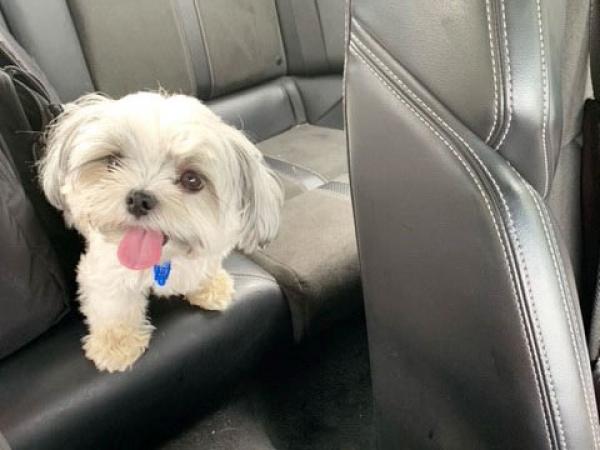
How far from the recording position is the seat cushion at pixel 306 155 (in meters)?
1.96

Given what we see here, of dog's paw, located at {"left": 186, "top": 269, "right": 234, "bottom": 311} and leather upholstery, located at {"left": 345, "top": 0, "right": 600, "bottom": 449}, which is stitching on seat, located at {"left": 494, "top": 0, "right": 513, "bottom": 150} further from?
dog's paw, located at {"left": 186, "top": 269, "right": 234, "bottom": 311}

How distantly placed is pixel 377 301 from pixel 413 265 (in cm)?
15

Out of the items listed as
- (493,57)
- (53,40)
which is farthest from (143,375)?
(53,40)

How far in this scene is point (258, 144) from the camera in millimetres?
2318

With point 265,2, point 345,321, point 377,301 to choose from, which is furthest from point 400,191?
point 265,2

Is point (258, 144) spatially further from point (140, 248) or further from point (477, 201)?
point (477, 201)

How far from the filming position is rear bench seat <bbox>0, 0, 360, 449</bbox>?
1.13 meters

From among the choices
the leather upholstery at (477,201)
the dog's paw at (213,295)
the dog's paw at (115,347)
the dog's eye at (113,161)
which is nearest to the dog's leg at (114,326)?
the dog's paw at (115,347)

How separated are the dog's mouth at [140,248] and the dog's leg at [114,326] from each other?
11 cm

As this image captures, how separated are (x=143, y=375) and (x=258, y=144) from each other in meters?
1.28

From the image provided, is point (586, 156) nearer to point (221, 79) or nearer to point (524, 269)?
point (524, 269)

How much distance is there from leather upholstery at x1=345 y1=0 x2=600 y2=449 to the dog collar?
0.49 meters

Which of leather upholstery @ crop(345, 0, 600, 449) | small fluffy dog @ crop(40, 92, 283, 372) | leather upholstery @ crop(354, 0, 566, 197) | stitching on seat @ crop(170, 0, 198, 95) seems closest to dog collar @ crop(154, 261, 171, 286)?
small fluffy dog @ crop(40, 92, 283, 372)

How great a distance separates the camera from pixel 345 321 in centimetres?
162
